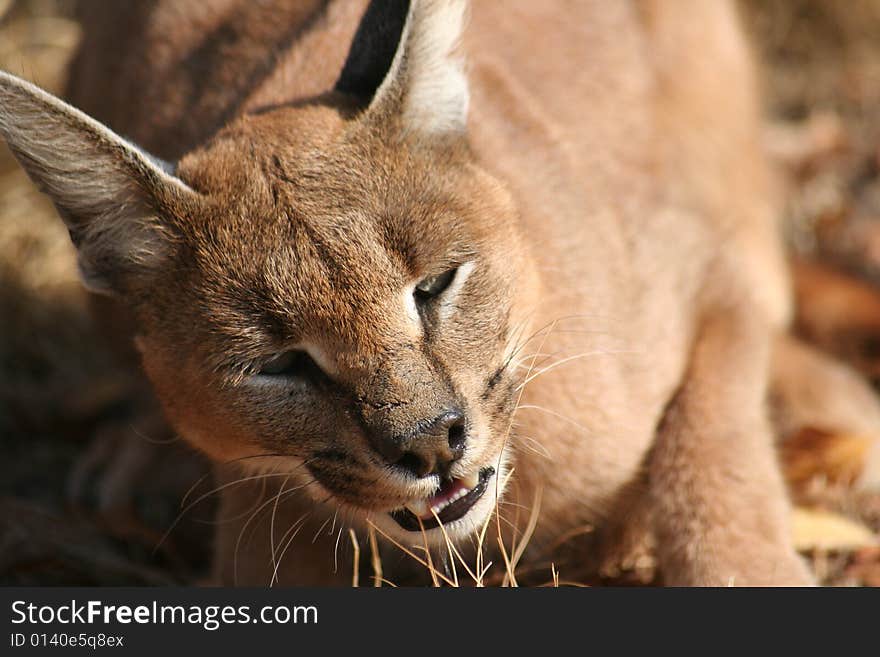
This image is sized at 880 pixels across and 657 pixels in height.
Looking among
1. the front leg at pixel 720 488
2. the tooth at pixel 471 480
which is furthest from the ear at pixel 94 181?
the front leg at pixel 720 488

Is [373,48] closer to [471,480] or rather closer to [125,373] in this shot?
[471,480]

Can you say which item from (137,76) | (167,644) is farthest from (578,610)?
(137,76)

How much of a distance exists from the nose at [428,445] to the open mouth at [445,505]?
0.11 metres

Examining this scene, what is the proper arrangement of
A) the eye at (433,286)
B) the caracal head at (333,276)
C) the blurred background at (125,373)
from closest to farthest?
the caracal head at (333,276), the eye at (433,286), the blurred background at (125,373)

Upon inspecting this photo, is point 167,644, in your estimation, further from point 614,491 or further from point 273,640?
point 614,491

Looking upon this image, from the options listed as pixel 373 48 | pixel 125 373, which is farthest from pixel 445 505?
pixel 125 373

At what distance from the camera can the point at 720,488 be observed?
3447 millimetres

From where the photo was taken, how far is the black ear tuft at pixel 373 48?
3119 millimetres

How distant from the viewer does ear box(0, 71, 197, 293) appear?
2.84 m

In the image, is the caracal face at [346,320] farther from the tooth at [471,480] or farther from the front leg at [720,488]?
the front leg at [720,488]

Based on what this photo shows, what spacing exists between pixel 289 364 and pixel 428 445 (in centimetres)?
45

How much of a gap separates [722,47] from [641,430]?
2.30 metres

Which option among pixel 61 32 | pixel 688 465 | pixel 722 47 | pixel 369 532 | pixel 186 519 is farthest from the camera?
pixel 61 32

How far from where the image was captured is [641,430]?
3.53m
